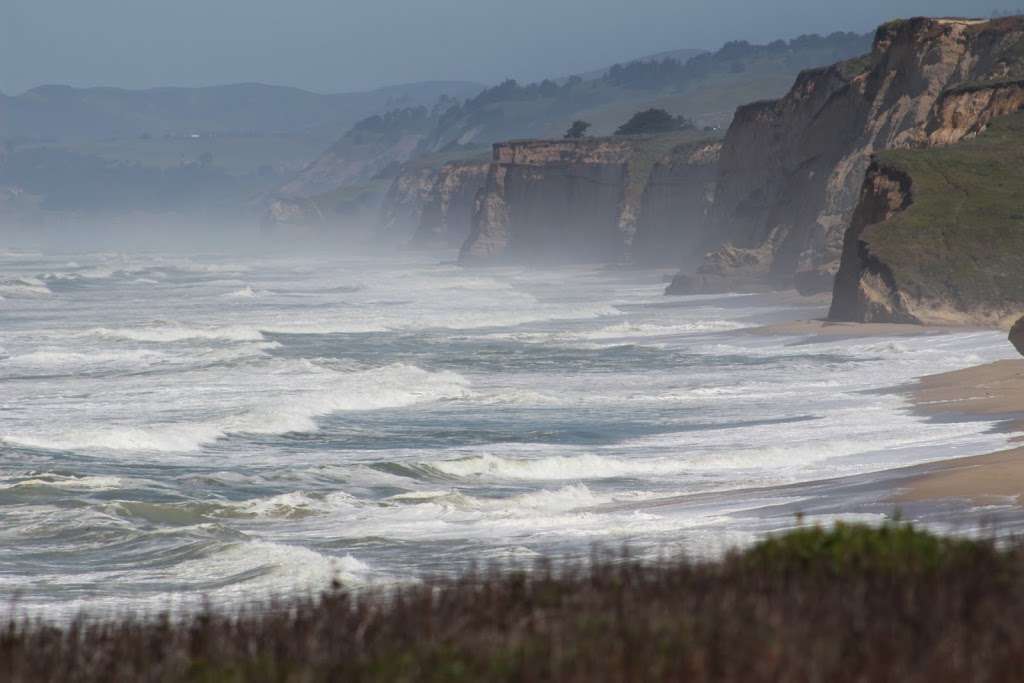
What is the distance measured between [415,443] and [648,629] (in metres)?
21.0

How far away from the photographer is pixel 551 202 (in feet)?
413

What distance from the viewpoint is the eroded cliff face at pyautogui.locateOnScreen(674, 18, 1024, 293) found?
6059cm

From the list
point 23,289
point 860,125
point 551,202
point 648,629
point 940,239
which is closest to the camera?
point 648,629

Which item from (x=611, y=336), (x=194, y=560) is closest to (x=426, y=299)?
(x=611, y=336)

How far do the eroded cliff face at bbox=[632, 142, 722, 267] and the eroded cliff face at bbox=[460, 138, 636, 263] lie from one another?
27.5ft

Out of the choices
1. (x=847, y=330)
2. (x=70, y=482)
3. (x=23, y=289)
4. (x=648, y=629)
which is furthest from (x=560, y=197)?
(x=648, y=629)

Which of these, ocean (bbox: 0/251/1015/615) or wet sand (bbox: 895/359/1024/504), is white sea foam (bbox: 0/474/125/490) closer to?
ocean (bbox: 0/251/1015/615)

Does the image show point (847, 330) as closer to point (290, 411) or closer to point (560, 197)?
point (290, 411)

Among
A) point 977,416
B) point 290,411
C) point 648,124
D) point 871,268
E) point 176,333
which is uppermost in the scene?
point 648,124

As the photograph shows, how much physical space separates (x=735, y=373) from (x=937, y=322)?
1196cm

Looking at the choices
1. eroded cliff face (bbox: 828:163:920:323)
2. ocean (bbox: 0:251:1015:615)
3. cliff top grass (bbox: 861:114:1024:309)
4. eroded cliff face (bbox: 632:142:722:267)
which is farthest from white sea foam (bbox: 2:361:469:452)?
eroded cliff face (bbox: 632:142:722:267)

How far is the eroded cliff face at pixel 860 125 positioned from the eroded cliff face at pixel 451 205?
8472 cm

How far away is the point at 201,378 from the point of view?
40812 mm

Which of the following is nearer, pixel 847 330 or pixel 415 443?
pixel 415 443
